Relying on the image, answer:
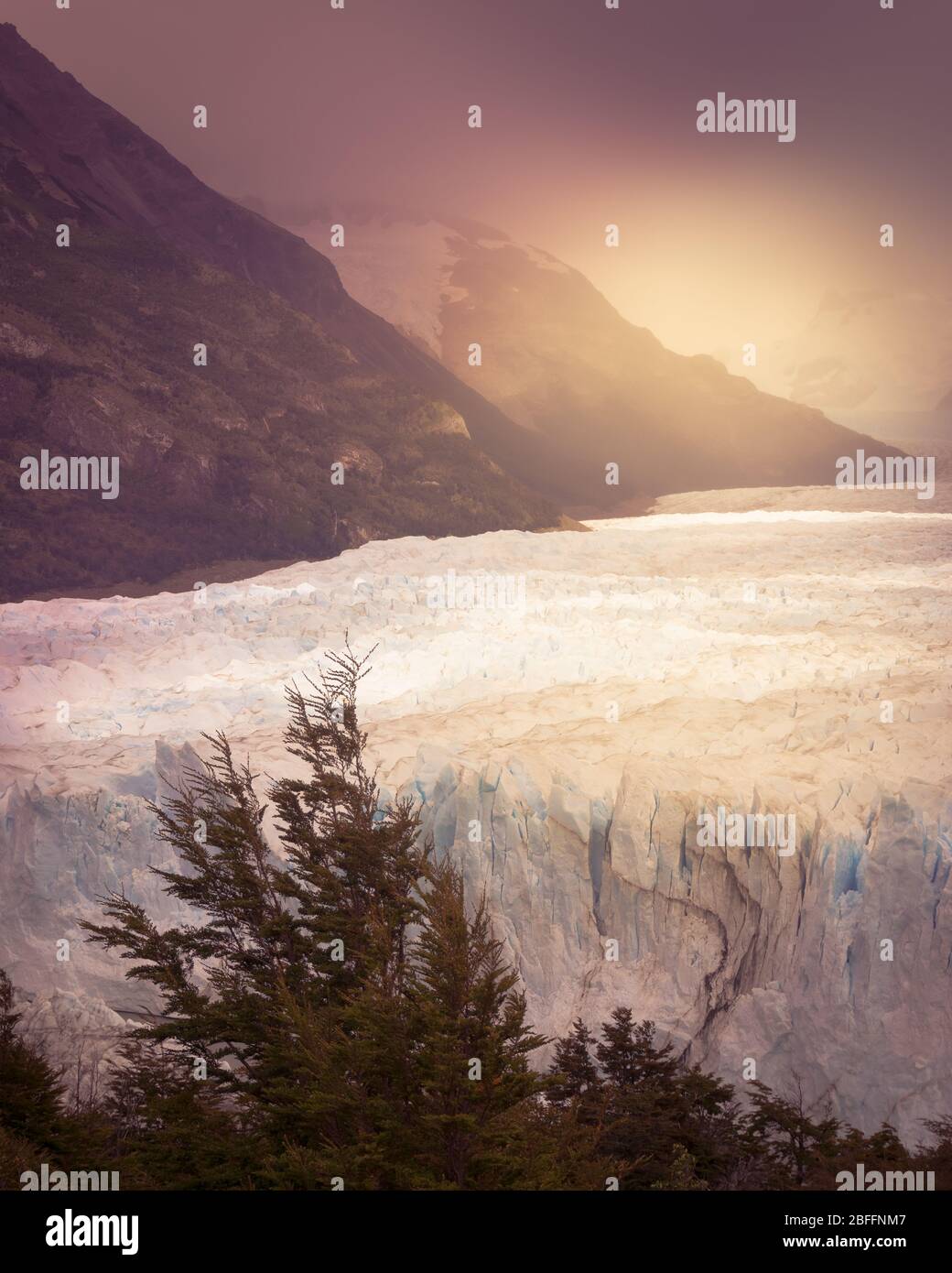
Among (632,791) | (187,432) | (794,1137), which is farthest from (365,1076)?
(187,432)

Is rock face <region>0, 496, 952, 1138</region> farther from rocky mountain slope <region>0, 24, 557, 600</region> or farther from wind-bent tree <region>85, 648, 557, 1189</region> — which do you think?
rocky mountain slope <region>0, 24, 557, 600</region>

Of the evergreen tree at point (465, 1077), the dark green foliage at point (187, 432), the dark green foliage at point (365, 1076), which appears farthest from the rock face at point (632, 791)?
the dark green foliage at point (187, 432)

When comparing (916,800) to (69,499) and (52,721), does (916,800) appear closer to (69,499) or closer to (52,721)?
(52,721)

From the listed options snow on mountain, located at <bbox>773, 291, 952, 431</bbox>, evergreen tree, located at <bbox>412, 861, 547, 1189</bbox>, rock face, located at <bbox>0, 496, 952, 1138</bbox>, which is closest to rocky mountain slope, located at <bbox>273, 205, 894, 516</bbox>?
snow on mountain, located at <bbox>773, 291, 952, 431</bbox>

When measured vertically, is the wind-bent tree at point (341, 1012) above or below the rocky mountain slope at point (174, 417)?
below

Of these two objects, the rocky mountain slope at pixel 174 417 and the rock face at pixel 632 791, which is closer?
the rock face at pixel 632 791

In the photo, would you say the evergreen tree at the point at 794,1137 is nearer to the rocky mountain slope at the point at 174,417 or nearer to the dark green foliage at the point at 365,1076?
the dark green foliage at the point at 365,1076
